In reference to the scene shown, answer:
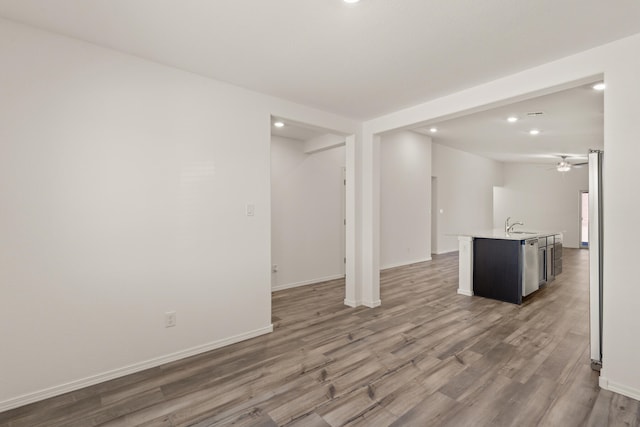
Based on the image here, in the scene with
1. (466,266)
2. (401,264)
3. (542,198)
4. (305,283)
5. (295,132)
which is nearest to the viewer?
(466,266)

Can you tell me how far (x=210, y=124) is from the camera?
2.96m

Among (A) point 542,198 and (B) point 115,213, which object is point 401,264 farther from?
(A) point 542,198

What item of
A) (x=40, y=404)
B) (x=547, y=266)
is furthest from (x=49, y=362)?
(x=547, y=266)

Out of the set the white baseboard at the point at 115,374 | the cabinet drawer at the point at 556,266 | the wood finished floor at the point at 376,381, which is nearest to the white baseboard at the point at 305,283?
the wood finished floor at the point at 376,381

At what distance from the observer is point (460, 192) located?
30.1 feet

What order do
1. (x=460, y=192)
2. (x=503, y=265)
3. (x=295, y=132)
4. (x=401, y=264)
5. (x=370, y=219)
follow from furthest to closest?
(x=460, y=192) < (x=401, y=264) < (x=295, y=132) < (x=503, y=265) < (x=370, y=219)

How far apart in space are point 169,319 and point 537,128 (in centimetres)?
661

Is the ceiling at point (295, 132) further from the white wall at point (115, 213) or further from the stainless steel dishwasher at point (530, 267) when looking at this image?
the stainless steel dishwasher at point (530, 267)

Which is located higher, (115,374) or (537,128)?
(537,128)

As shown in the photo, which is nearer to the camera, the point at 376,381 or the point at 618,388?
the point at 618,388

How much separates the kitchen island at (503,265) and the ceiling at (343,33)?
2467mm

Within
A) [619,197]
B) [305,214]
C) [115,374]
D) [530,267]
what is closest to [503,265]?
[530,267]

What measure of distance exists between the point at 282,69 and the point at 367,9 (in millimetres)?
1045

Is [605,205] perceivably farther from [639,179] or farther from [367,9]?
[367,9]
